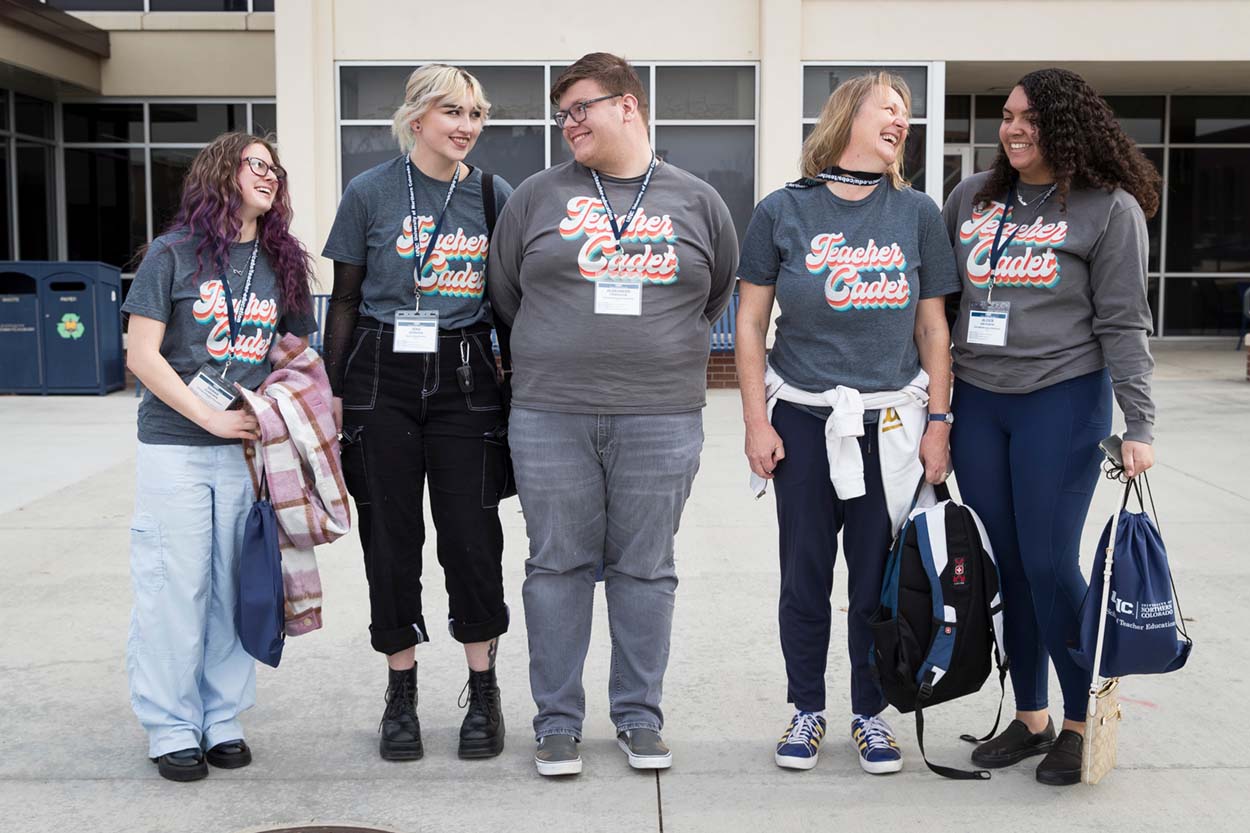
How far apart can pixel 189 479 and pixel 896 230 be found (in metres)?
2.07

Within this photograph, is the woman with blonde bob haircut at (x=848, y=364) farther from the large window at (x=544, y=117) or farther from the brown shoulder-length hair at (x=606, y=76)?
the large window at (x=544, y=117)

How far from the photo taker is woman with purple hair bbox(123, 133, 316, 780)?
3703 mm

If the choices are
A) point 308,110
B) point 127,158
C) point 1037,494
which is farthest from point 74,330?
point 1037,494

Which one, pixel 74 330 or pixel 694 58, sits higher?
pixel 694 58

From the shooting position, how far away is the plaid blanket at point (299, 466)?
3736mm

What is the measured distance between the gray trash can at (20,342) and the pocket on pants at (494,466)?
1096 centimetres

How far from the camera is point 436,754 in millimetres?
3982

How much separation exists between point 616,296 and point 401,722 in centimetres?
142

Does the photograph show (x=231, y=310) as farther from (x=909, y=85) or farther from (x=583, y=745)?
(x=909, y=85)

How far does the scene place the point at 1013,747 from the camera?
12.8ft

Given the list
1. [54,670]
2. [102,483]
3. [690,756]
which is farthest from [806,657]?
[102,483]

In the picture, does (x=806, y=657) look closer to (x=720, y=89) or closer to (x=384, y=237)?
(x=384, y=237)

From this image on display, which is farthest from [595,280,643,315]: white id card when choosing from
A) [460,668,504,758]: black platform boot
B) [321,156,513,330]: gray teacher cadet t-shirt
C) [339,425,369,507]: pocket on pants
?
[460,668,504,758]: black platform boot

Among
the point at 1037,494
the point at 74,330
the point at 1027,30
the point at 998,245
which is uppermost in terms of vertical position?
the point at 1027,30
